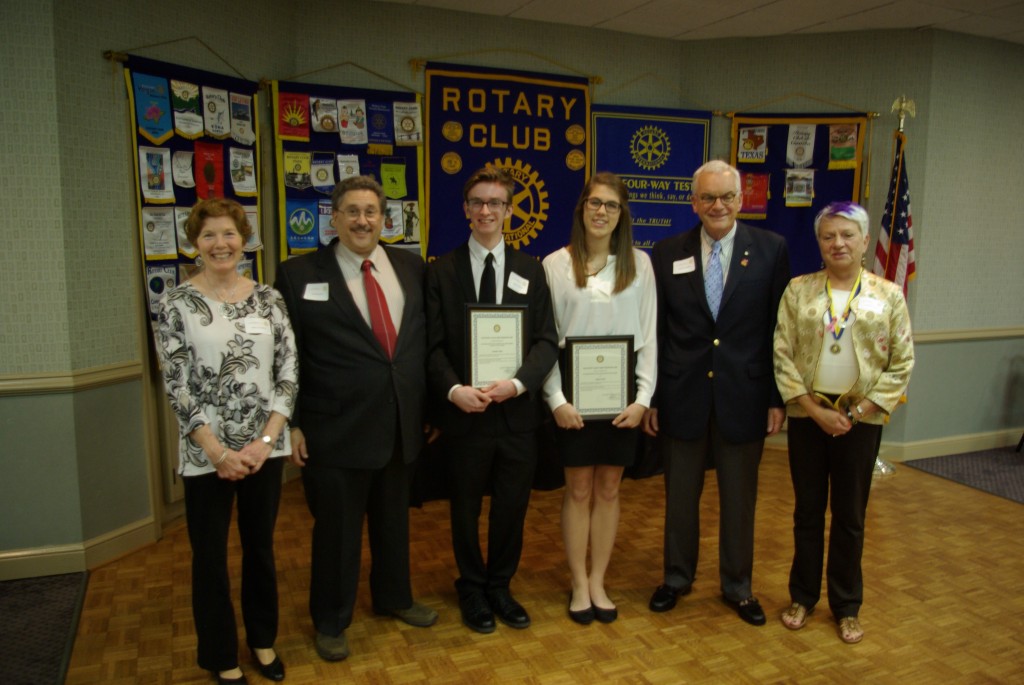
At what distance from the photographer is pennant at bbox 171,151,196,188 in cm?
376

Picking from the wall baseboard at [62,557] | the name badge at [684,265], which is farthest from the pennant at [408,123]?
the wall baseboard at [62,557]

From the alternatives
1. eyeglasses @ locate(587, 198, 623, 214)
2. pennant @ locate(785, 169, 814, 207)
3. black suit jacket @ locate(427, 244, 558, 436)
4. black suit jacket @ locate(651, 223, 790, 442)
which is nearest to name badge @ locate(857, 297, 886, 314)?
black suit jacket @ locate(651, 223, 790, 442)

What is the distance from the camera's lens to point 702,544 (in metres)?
3.77

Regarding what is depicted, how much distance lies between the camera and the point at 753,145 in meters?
5.28

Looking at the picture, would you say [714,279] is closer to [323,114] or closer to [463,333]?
[463,333]

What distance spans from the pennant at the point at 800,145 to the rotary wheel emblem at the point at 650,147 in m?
0.81

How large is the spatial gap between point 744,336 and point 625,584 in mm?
1213

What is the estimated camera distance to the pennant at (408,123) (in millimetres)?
4633

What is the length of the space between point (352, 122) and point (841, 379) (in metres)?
3.12

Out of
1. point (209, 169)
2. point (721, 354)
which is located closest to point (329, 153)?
point (209, 169)

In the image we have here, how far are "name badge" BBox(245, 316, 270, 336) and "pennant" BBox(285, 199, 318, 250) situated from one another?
2.23m

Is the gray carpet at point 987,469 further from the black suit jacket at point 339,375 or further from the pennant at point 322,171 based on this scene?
the pennant at point 322,171

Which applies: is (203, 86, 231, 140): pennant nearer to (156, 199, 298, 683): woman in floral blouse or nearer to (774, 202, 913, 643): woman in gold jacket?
(156, 199, 298, 683): woman in floral blouse

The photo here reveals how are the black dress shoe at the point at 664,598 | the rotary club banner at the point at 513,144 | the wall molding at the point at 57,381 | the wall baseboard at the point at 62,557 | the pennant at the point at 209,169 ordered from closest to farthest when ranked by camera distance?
1. the black dress shoe at the point at 664,598
2. the wall molding at the point at 57,381
3. the wall baseboard at the point at 62,557
4. the pennant at the point at 209,169
5. the rotary club banner at the point at 513,144
